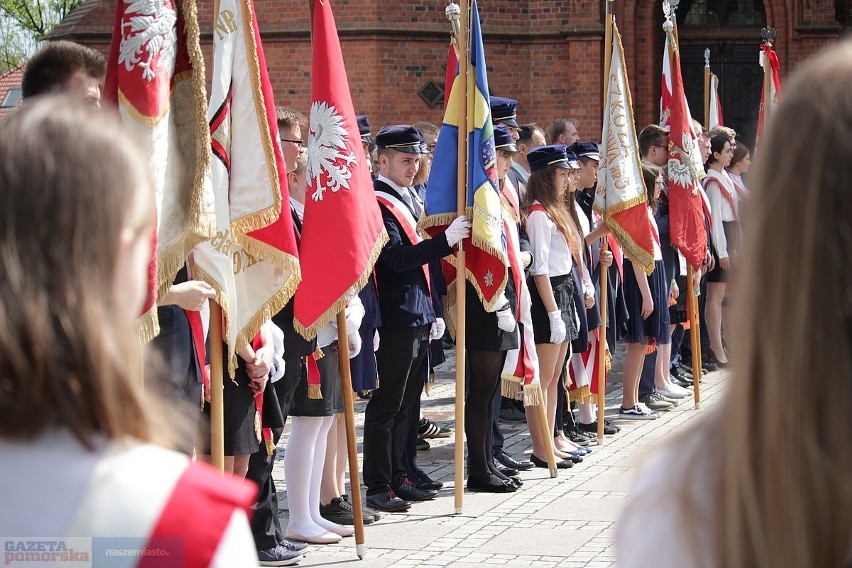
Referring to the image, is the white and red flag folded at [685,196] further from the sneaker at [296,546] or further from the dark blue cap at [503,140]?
the sneaker at [296,546]

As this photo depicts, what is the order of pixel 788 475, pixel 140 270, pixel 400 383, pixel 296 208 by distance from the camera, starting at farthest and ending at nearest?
pixel 400 383 < pixel 296 208 < pixel 140 270 < pixel 788 475

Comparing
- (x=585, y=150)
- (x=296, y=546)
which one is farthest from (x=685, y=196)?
(x=296, y=546)

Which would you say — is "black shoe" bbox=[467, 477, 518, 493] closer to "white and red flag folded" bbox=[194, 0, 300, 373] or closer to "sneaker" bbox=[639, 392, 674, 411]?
"white and red flag folded" bbox=[194, 0, 300, 373]

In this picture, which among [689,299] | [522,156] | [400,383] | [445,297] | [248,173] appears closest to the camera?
[248,173]

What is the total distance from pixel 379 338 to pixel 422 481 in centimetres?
103

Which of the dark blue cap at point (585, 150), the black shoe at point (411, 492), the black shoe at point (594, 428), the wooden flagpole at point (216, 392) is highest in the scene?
the dark blue cap at point (585, 150)

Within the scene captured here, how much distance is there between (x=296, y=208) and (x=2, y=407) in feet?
17.0

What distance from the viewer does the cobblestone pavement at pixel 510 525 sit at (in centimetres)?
614

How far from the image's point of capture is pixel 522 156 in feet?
33.1

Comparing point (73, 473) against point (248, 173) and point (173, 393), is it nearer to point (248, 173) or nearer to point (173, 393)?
point (173, 393)

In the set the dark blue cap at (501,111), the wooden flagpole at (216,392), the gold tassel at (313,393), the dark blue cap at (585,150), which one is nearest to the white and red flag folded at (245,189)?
the wooden flagpole at (216,392)

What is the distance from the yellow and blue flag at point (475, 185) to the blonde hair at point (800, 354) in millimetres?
5815

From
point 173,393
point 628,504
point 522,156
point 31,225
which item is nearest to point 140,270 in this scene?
point 31,225

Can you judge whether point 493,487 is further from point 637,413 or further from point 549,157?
point 637,413
